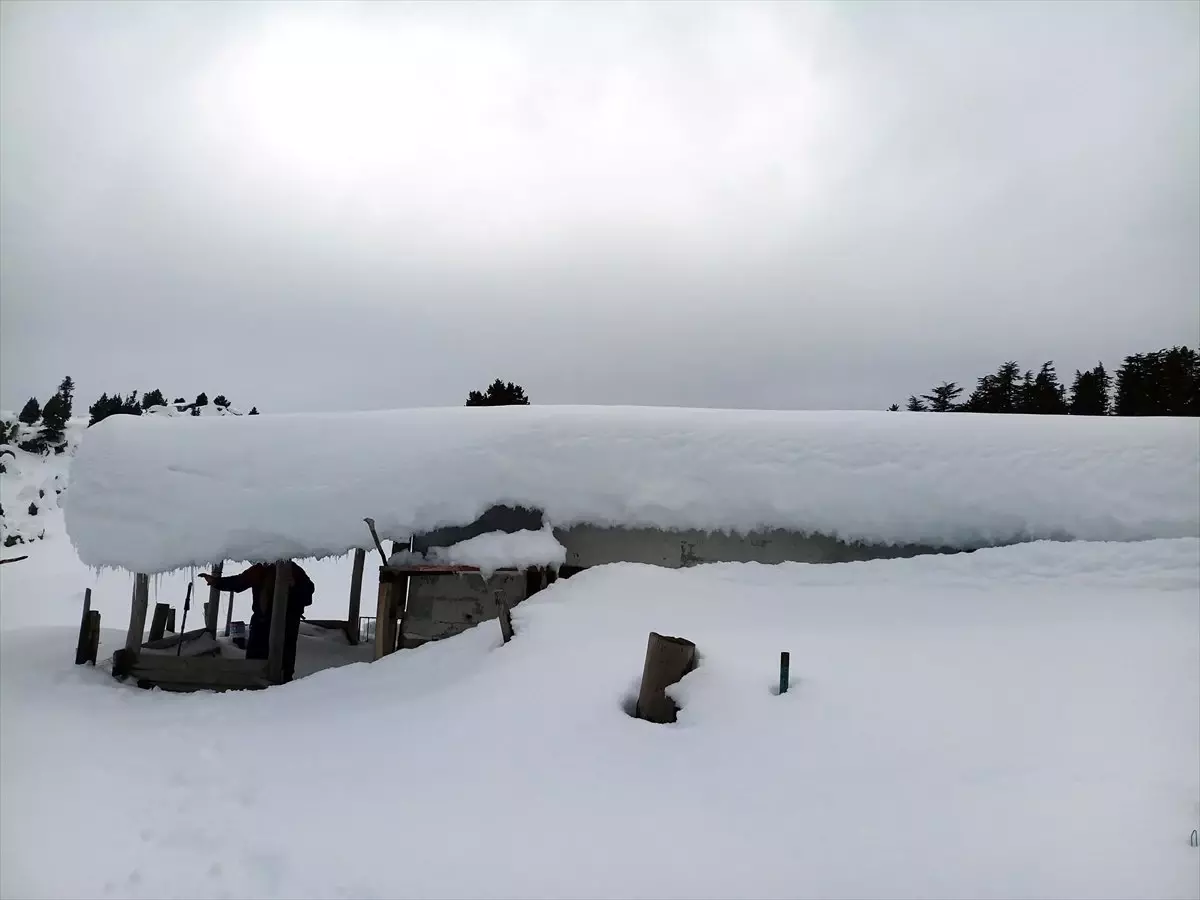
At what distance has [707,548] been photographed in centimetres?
923

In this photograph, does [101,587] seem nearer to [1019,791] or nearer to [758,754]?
[758,754]

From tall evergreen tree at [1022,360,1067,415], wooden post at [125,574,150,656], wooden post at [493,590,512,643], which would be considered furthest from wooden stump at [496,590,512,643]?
tall evergreen tree at [1022,360,1067,415]

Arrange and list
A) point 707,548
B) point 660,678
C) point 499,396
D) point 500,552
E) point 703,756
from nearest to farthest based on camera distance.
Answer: point 703,756 → point 660,678 → point 500,552 → point 707,548 → point 499,396

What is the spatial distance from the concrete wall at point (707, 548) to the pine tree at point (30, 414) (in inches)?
1522

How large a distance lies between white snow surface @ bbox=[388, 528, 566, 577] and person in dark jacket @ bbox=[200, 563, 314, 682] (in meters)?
1.55

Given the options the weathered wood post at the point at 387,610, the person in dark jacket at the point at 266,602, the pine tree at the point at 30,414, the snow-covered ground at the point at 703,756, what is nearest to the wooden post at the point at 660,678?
the snow-covered ground at the point at 703,756

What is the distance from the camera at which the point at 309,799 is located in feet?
17.9

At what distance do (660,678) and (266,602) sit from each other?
644 cm

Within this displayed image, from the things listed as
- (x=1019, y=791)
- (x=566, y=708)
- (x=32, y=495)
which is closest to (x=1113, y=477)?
(x=1019, y=791)

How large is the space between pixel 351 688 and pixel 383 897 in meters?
3.97

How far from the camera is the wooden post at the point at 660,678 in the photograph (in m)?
5.88

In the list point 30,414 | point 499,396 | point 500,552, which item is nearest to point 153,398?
point 30,414

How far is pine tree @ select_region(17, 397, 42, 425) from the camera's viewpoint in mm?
37312

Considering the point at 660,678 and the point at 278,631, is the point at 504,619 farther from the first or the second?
the point at 278,631
